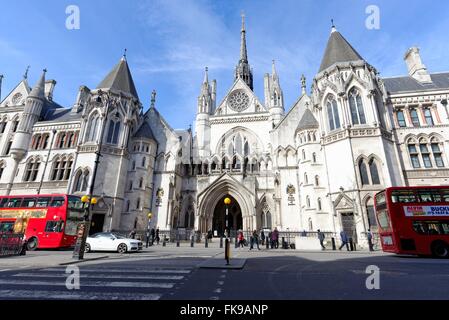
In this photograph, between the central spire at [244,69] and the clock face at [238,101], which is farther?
the central spire at [244,69]

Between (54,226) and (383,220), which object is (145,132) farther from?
(383,220)

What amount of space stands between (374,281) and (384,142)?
19.1 meters

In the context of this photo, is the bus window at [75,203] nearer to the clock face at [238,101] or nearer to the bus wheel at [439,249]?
the bus wheel at [439,249]

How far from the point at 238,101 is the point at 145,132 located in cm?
1614

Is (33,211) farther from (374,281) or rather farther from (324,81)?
(324,81)

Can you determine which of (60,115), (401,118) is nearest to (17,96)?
(60,115)

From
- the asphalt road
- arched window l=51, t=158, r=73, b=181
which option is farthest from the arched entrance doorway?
the asphalt road

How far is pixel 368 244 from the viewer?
1767 centimetres

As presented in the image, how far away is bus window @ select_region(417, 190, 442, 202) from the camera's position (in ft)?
43.6

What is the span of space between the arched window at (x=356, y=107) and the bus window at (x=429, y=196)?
10255 mm

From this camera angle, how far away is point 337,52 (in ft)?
83.0

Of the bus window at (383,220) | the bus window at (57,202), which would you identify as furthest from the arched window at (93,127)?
the bus window at (383,220)

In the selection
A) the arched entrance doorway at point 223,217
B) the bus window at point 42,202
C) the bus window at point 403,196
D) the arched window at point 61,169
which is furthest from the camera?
the arched entrance doorway at point 223,217

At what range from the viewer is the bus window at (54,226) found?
53.1ft
